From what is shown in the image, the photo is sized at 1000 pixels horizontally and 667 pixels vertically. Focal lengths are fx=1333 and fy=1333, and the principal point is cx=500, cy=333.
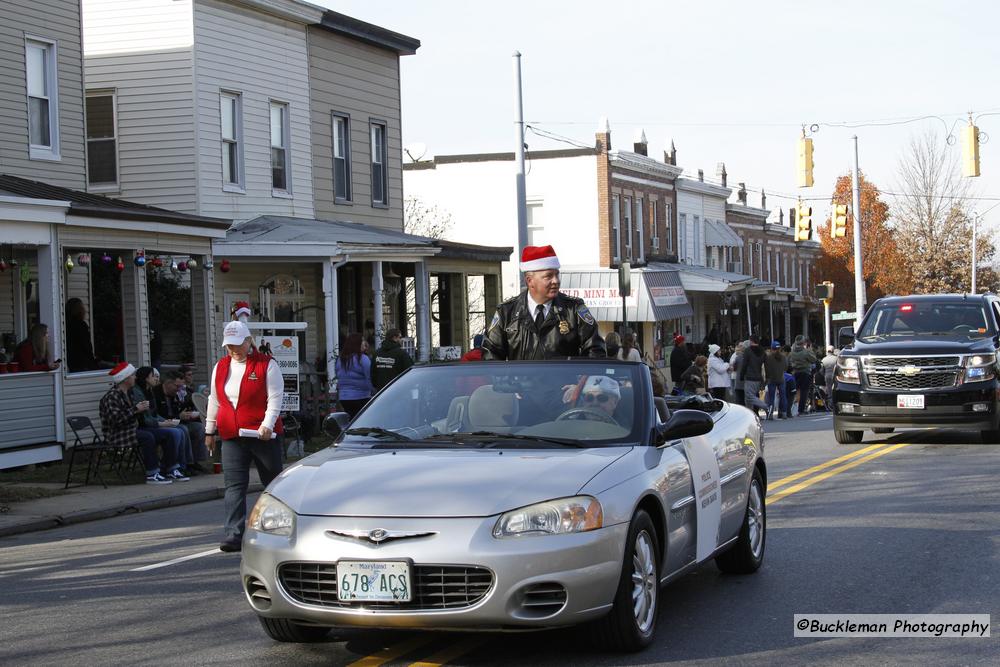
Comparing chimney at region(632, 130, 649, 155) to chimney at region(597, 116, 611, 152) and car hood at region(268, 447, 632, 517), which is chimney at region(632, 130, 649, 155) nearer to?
chimney at region(597, 116, 611, 152)

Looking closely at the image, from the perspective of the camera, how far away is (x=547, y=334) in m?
9.23

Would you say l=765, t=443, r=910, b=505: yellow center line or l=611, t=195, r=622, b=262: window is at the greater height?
l=611, t=195, r=622, b=262: window

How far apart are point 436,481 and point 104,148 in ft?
66.5

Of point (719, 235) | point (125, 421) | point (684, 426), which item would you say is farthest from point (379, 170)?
point (719, 235)

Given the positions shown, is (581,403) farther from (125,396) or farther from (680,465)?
(125,396)

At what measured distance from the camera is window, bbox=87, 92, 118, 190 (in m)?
24.8

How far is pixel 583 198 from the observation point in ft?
150

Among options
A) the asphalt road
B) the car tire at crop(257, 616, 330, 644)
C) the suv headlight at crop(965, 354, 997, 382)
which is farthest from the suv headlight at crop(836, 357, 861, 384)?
the car tire at crop(257, 616, 330, 644)

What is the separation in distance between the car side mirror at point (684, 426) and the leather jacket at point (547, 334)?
6.32ft

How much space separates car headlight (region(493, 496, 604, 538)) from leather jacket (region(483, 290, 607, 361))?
3.04 metres

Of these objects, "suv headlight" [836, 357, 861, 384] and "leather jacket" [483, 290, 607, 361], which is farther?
"suv headlight" [836, 357, 861, 384]

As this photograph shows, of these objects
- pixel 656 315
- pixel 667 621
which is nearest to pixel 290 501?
pixel 667 621

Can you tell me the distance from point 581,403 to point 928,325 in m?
13.7

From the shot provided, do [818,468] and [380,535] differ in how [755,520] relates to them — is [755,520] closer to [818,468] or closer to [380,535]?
[380,535]
